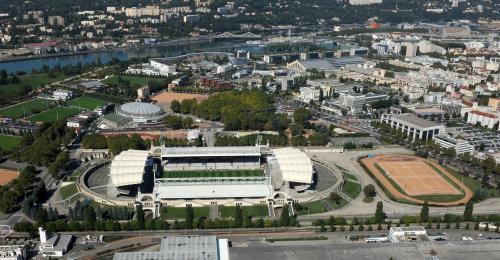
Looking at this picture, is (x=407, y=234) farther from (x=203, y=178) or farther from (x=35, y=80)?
(x=35, y=80)

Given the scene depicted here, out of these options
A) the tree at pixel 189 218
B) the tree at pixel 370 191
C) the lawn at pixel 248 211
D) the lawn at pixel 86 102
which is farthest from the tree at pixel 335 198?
the lawn at pixel 86 102

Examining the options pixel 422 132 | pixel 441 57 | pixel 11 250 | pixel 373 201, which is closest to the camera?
pixel 11 250

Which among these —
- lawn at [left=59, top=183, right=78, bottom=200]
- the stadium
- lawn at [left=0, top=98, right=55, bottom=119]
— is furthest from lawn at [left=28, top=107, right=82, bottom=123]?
lawn at [left=59, top=183, right=78, bottom=200]

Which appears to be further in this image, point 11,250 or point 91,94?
point 91,94

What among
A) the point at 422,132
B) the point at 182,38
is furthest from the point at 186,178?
the point at 182,38

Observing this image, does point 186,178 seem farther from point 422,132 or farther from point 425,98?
point 425,98

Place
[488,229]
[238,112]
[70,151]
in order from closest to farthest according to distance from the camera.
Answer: [488,229], [70,151], [238,112]
